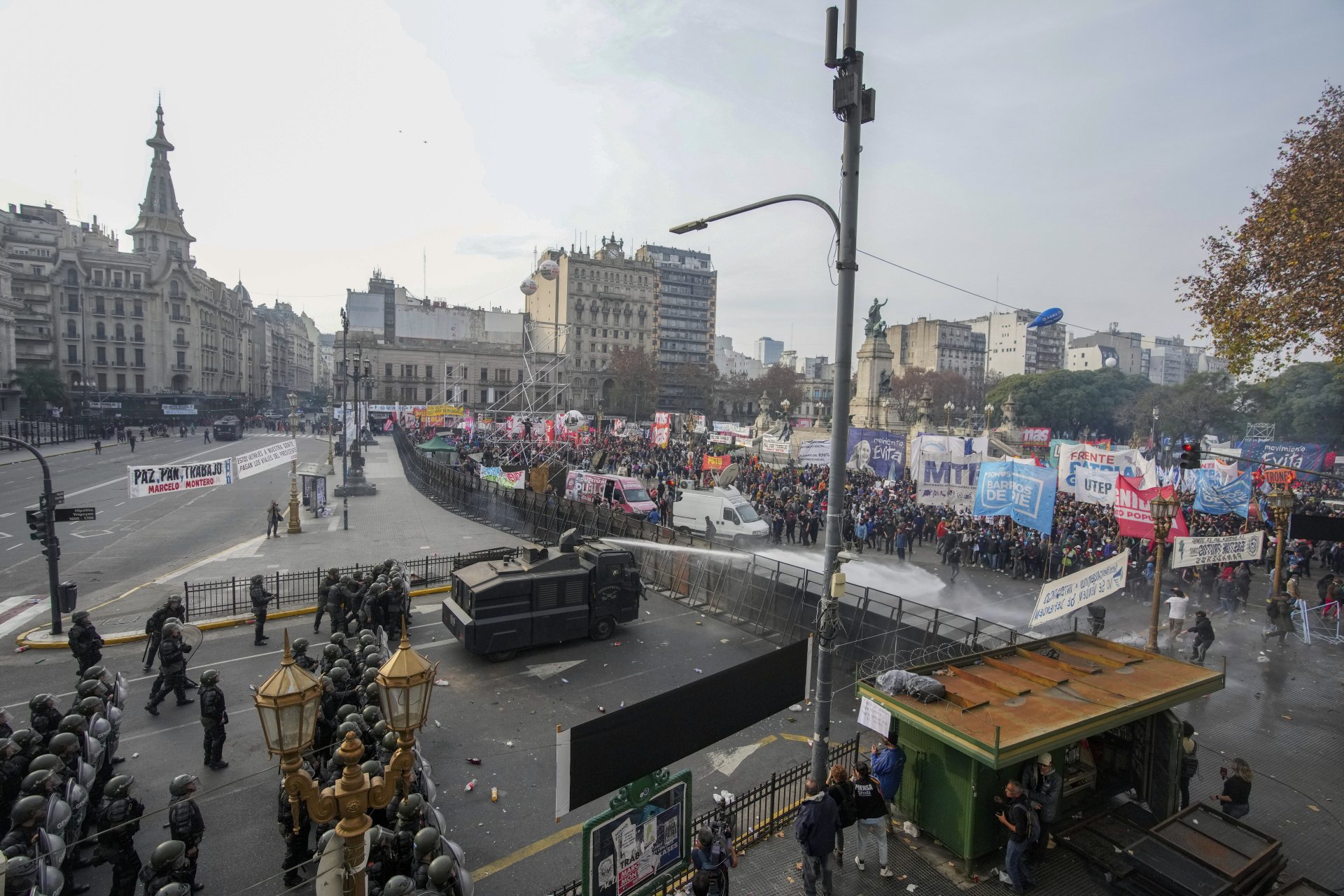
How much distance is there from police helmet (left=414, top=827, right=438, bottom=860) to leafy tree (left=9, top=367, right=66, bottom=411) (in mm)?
76691

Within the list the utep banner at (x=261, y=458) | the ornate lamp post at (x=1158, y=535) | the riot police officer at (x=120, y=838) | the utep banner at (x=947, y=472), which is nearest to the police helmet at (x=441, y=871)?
the riot police officer at (x=120, y=838)

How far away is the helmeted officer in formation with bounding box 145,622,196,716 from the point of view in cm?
1030

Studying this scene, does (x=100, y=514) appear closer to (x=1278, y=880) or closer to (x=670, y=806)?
(x=670, y=806)

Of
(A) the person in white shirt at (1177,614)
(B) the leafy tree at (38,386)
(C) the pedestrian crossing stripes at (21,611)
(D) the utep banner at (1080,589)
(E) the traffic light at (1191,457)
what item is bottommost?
(C) the pedestrian crossing stripes at (21,611)

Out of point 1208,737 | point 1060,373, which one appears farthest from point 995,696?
point 1060,373

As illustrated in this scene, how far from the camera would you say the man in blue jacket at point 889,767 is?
746cm

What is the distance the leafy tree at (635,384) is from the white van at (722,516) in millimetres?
65475

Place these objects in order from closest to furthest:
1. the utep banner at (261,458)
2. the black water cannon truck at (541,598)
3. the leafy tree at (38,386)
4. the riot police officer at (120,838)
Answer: the riot police officer at (120,838) → the black water cannon truck at (541,598) → the utep banner at (261,458) → the leafy tree at (38,386)

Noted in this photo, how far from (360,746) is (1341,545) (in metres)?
28.5

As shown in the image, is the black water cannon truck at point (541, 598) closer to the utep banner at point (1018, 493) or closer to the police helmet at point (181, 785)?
the police helmet at point (181, 785)

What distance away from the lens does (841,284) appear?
22.0ft

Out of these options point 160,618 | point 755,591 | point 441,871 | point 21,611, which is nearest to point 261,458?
point 21,611

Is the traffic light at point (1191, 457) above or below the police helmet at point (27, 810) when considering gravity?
above

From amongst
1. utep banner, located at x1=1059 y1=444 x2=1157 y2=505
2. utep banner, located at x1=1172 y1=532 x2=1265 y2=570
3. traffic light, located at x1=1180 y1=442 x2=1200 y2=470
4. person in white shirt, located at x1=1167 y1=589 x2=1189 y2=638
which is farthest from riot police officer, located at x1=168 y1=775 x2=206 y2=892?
utep banner, located at x1=1059 y1=444 x2=1157 y2=505
